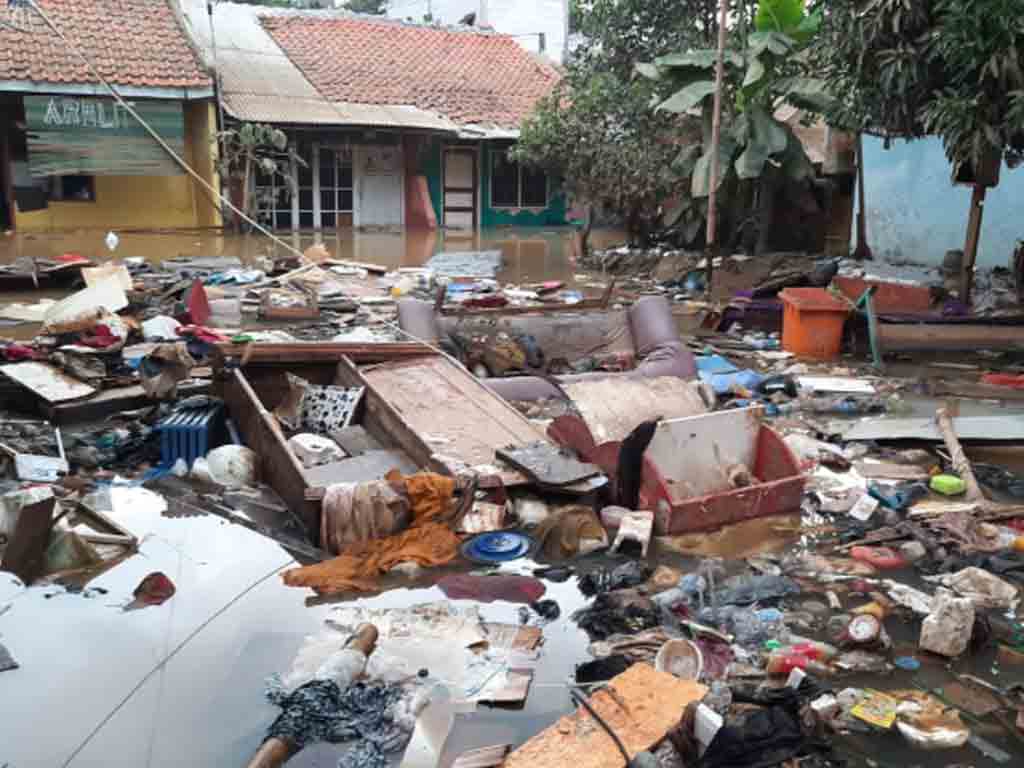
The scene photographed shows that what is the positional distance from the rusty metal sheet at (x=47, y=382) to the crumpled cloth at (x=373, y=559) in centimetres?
321

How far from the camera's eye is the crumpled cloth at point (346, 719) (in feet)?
10.4

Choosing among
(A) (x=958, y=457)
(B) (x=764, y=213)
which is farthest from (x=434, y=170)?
(A) (x=958, y=457)

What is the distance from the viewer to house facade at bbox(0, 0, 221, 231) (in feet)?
53.0

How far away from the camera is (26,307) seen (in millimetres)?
10227

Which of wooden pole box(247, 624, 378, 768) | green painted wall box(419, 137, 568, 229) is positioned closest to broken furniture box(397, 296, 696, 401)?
wooden pole box(247, 624, 378, 768)

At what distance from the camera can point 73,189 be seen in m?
17.7

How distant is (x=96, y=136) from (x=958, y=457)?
15791 mm

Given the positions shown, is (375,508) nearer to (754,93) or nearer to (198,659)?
(198,659)

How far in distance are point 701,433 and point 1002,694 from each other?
6.97 ft

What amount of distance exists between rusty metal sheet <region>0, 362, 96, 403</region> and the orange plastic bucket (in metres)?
6.22

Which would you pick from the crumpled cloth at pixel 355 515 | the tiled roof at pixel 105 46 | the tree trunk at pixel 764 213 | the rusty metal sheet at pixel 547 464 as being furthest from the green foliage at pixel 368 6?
the crumpled cloth at pixel 355 515

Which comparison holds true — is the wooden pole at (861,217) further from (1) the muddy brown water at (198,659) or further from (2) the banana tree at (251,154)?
(1) the muddy brown water at (198,659)

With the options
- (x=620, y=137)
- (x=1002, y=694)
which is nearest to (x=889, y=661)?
(x=1002, y=694)

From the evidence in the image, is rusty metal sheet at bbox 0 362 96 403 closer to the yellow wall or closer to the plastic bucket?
the plastic bucket
